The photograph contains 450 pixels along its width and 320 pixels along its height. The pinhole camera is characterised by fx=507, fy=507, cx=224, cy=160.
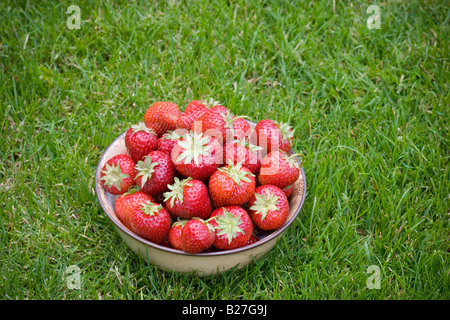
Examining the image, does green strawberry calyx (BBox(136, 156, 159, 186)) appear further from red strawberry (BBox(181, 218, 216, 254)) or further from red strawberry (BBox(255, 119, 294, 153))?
red strawberry (BBox(255, 119, 294, 153))

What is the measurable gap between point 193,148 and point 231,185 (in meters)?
0.16

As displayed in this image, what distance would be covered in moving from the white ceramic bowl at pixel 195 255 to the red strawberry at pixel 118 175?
0.15 ft

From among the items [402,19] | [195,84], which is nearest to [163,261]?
[195,84]

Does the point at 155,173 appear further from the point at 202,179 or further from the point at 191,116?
the point at 191,116

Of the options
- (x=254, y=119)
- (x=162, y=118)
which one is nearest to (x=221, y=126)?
(x=162, y=118)

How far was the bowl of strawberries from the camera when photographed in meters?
1.48

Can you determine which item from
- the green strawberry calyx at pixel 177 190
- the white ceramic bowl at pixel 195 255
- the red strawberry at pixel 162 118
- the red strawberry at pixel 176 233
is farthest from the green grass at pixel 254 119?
the red strawberry at pixel 162 118

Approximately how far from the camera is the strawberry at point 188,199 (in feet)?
4.90

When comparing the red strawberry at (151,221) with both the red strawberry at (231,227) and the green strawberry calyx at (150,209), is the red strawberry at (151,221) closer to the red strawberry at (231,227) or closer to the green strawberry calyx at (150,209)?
the green strawberry calyx at (150,209)

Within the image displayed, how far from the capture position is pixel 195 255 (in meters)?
1.46

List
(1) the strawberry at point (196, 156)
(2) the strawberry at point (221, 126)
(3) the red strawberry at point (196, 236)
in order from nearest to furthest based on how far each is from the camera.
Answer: (3) the red strawberry at point (196, 236) → (1) the strawberry at point (196, 156) → (2) the strawberry at point (221, 126)

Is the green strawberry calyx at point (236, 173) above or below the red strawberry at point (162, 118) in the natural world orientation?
below
